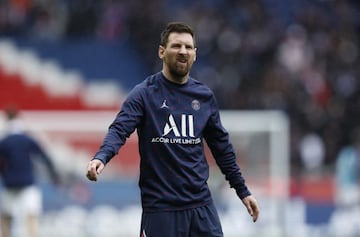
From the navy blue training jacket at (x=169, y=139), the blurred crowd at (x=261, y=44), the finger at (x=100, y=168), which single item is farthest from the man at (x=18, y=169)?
the blurred crowd at (x=261, y=44)

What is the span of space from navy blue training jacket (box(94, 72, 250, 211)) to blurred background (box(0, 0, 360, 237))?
37.0ft

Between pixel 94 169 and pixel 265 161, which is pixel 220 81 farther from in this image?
pixel 94 169

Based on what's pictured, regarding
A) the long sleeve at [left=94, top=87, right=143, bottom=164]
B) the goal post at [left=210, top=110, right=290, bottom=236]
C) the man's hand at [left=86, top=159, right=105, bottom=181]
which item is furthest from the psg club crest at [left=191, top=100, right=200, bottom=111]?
the goal post at [left=210, top=110, right=290, bottom=236]

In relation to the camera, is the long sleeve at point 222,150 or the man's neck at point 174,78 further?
the long sleeve at point 222,150

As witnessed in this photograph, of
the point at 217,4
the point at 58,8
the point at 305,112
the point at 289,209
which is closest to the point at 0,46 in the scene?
the point at 58,8

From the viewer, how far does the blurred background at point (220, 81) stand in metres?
19.6

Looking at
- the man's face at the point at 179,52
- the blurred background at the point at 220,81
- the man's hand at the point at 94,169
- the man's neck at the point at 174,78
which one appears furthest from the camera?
the blurred background at the point at 220,81

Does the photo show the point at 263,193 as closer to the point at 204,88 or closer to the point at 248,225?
the point at 248,225

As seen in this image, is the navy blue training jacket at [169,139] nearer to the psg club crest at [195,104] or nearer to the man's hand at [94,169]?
the psg club crest at [195,104]

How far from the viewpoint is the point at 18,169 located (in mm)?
14672

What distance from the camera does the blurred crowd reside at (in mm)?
22750

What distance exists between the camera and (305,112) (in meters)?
22.7

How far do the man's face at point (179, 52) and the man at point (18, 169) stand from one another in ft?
22.8

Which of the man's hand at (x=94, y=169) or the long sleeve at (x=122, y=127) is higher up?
the long sleeve at (x=122, y=127)
